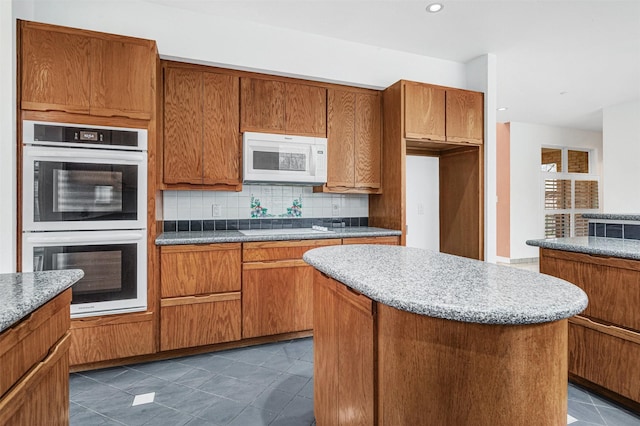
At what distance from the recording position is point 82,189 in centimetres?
235

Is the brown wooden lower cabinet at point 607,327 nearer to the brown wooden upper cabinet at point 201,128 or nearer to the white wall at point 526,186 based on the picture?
the brown wooden upper cabinet at point 201,128

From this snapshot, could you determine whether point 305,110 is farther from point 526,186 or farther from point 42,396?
point 526,186

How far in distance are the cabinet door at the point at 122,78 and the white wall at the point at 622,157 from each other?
277 inches

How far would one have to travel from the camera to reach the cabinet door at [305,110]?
3297 millimetres

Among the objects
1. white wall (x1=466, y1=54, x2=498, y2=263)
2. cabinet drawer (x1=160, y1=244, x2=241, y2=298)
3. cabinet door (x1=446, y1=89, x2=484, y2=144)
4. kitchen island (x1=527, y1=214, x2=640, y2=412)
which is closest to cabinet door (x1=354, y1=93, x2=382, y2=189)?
cabinet door (x1=446, y1=89, x2=484, y2=144)

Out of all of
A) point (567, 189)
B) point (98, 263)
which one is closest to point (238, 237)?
point (98, 263)

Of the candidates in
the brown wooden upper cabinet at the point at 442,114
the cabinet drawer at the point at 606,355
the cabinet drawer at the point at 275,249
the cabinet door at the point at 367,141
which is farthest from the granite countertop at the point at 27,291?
the brown wooden upper cabinet at the point at 442,114

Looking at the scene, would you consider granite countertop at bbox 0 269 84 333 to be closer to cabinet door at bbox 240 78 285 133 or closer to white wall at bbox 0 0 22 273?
white wall at bbox 0 0 22 273

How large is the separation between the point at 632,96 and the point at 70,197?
291 inches

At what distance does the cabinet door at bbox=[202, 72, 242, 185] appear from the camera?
9.86 ft

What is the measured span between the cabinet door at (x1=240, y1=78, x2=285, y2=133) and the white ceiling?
0.55 m

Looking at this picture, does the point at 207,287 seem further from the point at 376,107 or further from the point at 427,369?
the point at 376,107

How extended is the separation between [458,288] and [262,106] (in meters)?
2.61

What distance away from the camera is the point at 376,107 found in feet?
12.0
